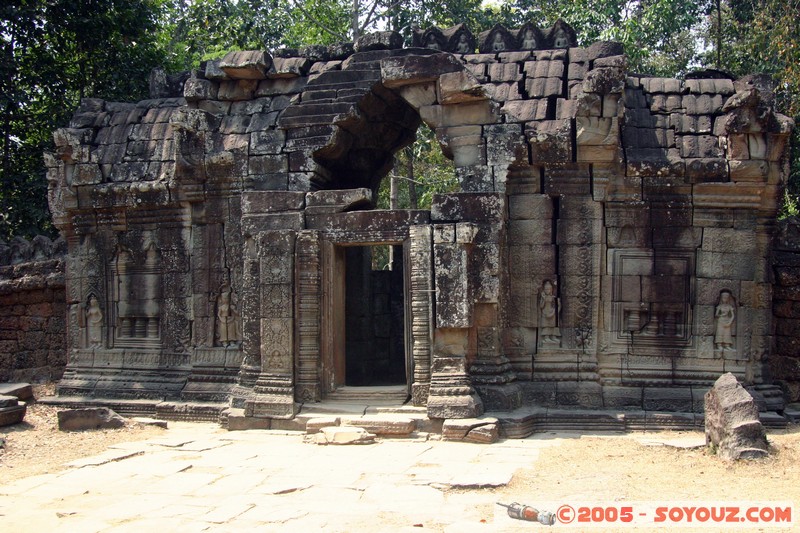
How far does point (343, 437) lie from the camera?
961cm

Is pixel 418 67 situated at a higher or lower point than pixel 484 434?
higher

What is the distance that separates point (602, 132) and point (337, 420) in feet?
16.2

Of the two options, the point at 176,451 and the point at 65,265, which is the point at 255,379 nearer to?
the point at 176,451

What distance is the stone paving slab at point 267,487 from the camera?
648cm

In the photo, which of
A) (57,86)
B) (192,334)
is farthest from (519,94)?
(57,86)

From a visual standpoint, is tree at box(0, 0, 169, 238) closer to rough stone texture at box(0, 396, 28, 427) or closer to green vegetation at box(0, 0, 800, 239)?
green vegetation at box(0, 0, 800, 239)

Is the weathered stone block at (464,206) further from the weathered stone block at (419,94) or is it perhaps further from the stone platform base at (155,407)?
the stone platform base at (155,407)

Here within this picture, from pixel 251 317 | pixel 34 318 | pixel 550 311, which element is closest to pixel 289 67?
pixel 251 317

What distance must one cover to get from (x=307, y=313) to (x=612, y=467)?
4401 millimetres

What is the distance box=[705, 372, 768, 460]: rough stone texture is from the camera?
7.98 metres

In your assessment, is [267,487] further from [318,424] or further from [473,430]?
[473,430]

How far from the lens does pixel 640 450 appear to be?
354 inches

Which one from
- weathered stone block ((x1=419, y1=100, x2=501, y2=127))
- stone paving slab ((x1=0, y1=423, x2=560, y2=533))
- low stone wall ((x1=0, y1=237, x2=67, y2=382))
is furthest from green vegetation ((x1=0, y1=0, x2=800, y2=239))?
stone paving slab ((x1=0, y1=423, x2=560, y2=533))

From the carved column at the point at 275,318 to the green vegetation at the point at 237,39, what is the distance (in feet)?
18.0
